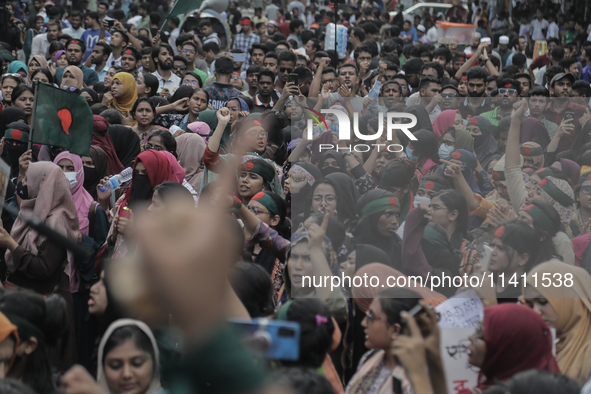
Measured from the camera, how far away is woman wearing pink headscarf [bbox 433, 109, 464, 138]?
4.48 m

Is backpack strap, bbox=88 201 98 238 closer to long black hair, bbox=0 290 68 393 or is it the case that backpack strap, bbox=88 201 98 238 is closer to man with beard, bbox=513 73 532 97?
long black hair, bbox=0 290 68 393

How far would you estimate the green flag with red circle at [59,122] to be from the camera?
16.4 ft

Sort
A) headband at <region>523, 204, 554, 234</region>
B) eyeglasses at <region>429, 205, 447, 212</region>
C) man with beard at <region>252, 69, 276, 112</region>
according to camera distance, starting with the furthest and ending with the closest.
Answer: man with beard at <region>252, 69, 276, 112</region> < eyeglasses at <region>429, 205, 447, 212</region> < headband at <region>523, 204, 554, 234</region>

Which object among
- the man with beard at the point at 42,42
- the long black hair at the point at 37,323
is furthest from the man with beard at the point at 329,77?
the man with beard at the point at 42,42

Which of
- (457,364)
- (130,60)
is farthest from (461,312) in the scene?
(130,60)

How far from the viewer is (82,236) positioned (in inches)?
180

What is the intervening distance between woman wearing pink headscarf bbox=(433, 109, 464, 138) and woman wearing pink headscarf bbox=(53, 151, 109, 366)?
89.0 inches

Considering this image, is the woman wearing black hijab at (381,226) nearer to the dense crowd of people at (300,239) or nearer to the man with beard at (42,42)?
the dense crowd of people at (300,239)

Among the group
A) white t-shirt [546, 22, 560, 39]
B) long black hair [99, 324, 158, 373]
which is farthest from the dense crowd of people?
white t-shirt [546, 22, 560, 39]

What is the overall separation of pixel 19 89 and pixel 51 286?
128 inches

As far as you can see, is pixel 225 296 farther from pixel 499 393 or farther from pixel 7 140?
pixel 7 140

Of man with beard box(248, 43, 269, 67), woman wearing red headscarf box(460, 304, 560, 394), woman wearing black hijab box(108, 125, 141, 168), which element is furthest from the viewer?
man with beard box(248, 43, 269, 67)

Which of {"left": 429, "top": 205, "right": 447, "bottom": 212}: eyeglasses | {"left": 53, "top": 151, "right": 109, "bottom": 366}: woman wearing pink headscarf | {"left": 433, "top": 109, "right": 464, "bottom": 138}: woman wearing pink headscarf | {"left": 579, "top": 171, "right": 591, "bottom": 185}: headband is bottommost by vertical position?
{"left": 53, "top": 151, "right": 109, "bottom": 366}: woman wearing pink headscarf

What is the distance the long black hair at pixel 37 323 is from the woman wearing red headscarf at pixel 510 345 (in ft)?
5.37
